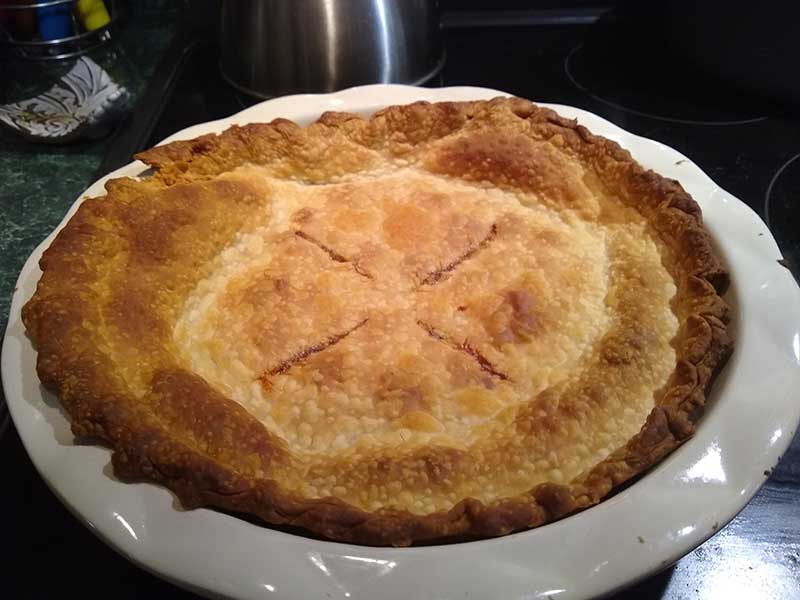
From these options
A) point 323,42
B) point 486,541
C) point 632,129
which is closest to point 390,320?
point 486,541

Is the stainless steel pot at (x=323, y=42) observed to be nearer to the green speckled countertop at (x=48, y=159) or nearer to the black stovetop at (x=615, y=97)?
the black stovetop at (x=615, y=97)

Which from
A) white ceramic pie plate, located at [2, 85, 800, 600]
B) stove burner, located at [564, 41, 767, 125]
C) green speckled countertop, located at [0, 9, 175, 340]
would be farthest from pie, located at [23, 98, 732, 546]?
stove burner, located at [564, 41, 767, 125]

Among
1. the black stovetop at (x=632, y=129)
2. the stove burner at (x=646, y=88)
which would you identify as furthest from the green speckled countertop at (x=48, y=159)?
the stove burner at (x=646, y=88)

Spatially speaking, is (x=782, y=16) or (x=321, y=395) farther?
(x=782, y=16)

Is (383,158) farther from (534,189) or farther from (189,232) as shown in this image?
(189,232)

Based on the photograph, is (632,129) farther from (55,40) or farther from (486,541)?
(55,40)

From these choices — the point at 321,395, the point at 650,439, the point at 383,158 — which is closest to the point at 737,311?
the point at 650,439

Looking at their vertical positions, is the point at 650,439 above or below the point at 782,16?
below
